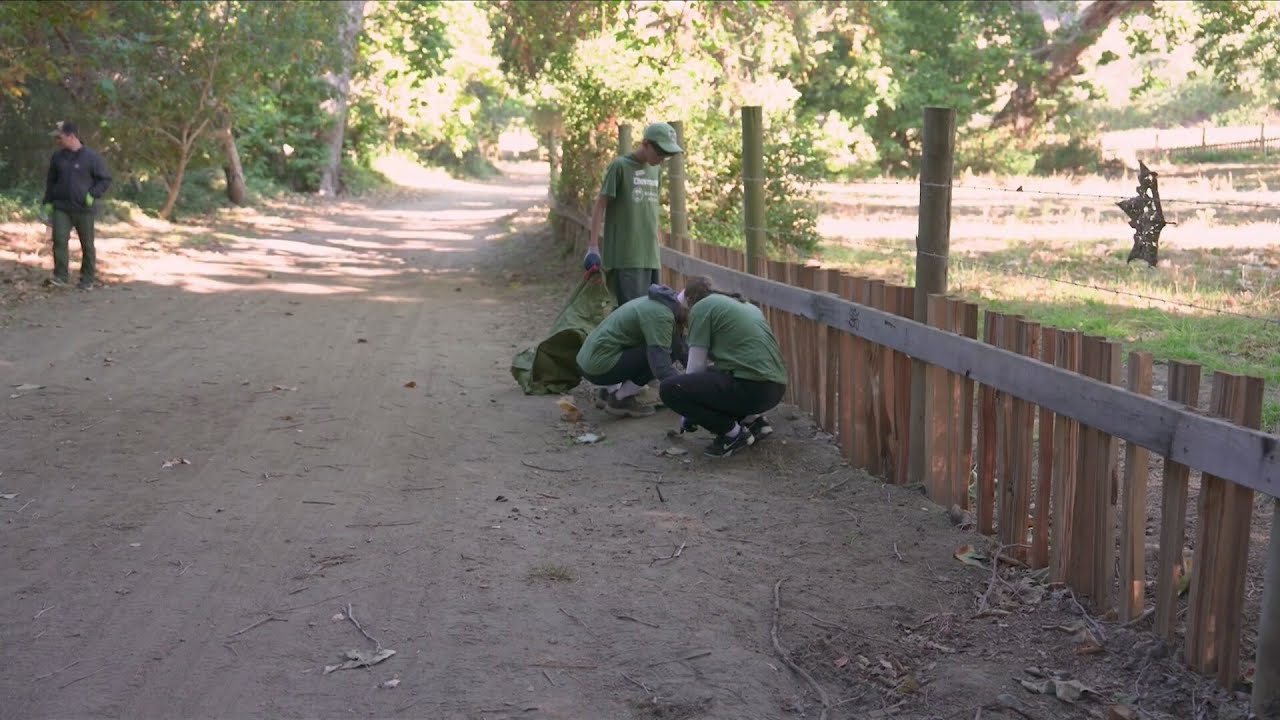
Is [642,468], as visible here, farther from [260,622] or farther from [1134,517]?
[1134,517]

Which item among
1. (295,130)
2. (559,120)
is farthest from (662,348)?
(295,130)

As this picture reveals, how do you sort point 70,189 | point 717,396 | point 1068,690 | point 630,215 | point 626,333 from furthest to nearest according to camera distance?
point 70,189 → point 630,215 → point 626,333 → point 717,396 → point 1068,690

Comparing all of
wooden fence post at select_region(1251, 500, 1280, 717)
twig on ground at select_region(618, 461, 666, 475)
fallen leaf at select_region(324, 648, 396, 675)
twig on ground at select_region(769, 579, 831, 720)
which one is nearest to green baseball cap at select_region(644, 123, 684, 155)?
twig on ground at select_region(618, 461, 666, 475)

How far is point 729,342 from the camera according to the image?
22.8ft

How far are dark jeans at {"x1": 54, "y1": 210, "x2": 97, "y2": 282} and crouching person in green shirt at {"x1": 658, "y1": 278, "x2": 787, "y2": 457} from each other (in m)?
10.0

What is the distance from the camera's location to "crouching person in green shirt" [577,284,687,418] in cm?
770

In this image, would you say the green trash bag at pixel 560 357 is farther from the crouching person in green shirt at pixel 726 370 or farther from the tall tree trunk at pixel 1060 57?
the tall tree trunk at pixel 1060 57

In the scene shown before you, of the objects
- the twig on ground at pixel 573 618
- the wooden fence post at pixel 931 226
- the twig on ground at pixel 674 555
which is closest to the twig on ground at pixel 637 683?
the twig on ground at pixel 573 618

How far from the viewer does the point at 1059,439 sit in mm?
4852

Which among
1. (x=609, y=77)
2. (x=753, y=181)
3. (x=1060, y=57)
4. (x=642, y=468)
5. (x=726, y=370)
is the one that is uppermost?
(x=1060, y=57)

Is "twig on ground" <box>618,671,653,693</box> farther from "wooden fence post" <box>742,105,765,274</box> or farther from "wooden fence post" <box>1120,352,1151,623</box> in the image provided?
"wooden fence post" <box>742,105,765,274</box>

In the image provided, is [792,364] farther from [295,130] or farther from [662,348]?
[295,130]

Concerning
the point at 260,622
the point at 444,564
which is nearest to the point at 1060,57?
the point at 444,564

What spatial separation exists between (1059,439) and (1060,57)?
99.6 feet
